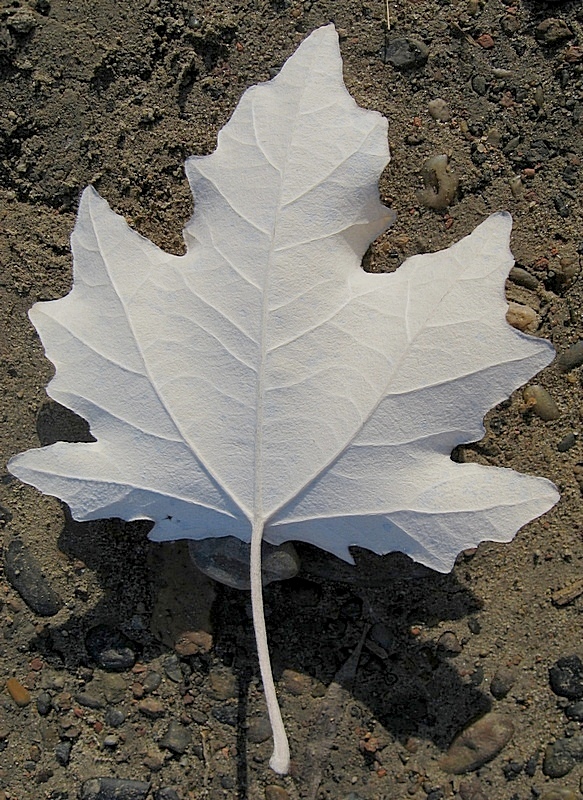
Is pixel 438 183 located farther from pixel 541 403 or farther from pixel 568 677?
pixel 568 677

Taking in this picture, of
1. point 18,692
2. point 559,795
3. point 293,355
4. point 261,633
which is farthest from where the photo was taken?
point 18,692

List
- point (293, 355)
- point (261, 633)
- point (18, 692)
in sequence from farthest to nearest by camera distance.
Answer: point (18, 692), point (261, 633), point (293, 355)

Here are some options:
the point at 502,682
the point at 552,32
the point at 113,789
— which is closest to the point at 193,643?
the point at 113,789

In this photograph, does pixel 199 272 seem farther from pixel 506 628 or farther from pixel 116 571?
pixel 506 628

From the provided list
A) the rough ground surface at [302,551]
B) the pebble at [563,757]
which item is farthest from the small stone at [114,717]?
the pebble at [563,757]

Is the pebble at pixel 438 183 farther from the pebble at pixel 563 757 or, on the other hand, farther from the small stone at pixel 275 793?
the small stone at pixel 275 793

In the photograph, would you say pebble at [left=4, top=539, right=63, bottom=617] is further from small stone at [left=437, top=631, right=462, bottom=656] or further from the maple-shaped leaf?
small stone at [left=437, top=631, right=462, bottom=656]
